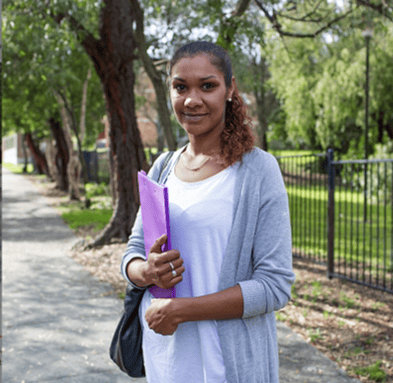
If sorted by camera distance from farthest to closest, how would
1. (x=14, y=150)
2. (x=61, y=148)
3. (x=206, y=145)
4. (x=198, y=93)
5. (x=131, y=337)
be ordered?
1. (x=14, y=150)
2. (x=61, y=148)
3. (x=131, y=337)
4. (x=206, y=145)
5. (x=198, y=93)

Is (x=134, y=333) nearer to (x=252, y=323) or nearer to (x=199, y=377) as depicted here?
(x=199, y=377)

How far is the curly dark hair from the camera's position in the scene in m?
1.72

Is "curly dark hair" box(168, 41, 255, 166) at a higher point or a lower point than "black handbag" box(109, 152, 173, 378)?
higher

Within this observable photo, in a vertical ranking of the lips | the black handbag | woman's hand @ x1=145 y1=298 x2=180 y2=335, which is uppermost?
the lips

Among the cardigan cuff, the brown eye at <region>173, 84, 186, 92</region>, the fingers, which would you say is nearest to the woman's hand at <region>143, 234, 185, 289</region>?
the fingers

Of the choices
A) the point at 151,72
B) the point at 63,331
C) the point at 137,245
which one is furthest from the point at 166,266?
the point at 151,72

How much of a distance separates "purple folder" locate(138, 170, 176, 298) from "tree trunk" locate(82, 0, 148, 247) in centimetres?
756

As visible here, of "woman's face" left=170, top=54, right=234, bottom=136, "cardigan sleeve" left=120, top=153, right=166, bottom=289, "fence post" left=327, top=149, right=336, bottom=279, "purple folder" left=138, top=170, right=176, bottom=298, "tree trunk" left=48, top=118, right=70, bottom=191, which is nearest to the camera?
"purple folder" left=138, top=170, right=176, bottom=298

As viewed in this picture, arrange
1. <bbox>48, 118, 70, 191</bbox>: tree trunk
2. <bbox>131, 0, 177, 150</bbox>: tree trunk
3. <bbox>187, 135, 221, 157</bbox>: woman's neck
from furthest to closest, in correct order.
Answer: <bbox>48, 118, 70, 191</bbox>: tree trunk, <bbox>131, 0, 177, 150</bbox>: tree trunk, <bbox>187, 135, 221, 157</bbox>: woman's neck

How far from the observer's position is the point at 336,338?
5.00 meters

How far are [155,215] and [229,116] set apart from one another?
1.54ft

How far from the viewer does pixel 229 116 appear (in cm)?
185

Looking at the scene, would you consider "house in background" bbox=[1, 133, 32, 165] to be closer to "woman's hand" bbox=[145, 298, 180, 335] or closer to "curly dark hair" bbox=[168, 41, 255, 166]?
"curly dark hair" bbox=[168, 41, 255, 166]

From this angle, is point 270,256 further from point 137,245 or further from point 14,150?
point 14,150
